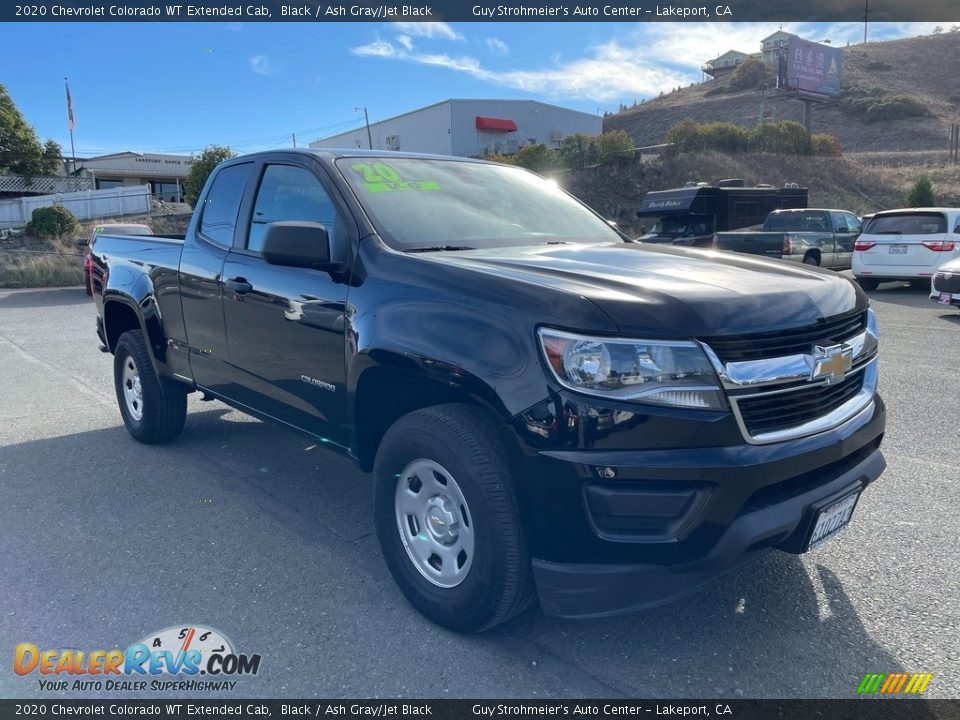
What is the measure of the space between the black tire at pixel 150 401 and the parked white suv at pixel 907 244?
43.1 feet

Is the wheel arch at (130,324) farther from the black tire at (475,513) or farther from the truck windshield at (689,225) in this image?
the truck windshield at (689,225)

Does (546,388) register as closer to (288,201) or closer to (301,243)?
(301,243)

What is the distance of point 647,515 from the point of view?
2375 millimetres

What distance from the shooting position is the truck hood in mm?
2436

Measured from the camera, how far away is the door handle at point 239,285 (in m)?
3.95

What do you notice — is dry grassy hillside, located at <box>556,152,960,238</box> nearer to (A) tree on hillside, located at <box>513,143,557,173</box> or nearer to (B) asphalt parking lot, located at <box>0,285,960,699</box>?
(A) tree on hillside, located at <box>513,143,557,173</box>

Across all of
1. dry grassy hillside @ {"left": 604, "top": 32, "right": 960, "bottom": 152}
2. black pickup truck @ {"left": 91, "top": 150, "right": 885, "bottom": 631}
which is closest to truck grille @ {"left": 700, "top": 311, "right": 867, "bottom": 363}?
black pickup truck @ {"left": 91, "top": 150, "right": 885, "bottom": 631}

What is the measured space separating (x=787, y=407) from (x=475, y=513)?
3.76 ft

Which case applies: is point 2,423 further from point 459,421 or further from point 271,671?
point 459,421

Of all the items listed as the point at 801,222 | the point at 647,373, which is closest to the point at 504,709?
the point at 647,373

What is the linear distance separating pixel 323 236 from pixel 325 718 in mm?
1898

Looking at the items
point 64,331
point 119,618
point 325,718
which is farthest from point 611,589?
point 64,331

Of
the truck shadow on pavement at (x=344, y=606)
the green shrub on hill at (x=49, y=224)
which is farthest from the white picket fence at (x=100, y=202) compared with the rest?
the truck shadow on pavement at (x=344, y=606)

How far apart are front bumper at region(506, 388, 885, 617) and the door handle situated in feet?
6.92
